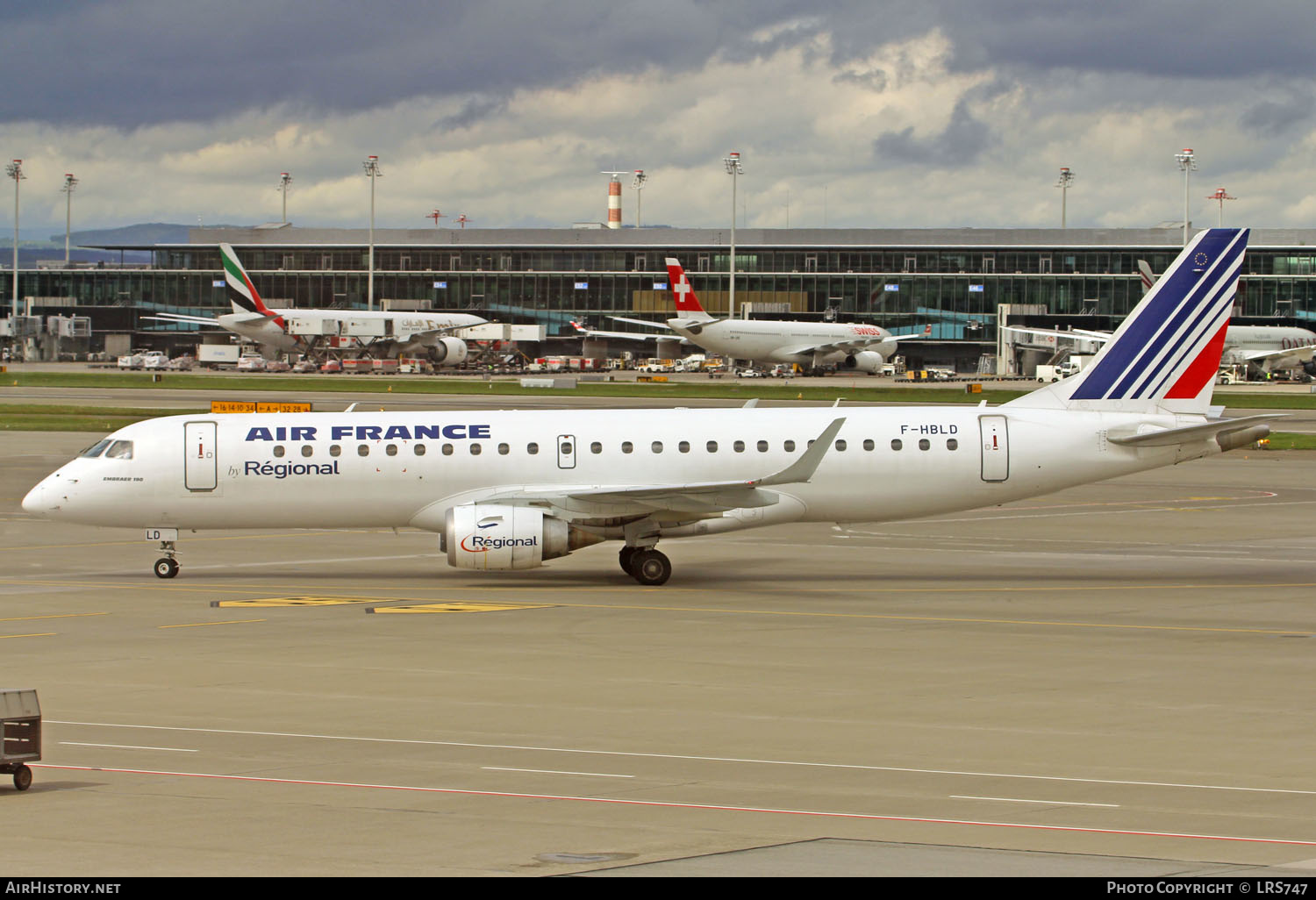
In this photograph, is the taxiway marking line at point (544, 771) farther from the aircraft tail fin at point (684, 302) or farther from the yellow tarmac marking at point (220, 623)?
the aircraft tail fin at point (684, 302)

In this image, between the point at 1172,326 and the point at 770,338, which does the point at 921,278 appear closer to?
the point at 770,338

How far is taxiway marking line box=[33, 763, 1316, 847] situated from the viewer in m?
12.8

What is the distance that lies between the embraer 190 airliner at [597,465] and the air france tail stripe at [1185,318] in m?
1.06

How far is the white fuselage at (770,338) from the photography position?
141000 millimetres

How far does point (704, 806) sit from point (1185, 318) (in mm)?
25526

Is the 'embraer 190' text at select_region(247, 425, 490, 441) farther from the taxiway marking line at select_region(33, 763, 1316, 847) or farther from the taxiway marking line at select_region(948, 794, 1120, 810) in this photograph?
the taxiway marking line at select_region(948, 794, 1120, 810)

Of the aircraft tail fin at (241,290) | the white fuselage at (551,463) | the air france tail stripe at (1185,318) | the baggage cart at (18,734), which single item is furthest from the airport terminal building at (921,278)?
the baggage cart at (18,734)

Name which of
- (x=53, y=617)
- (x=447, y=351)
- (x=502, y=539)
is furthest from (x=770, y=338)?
(x=53, y=617)

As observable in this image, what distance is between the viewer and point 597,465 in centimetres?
3347

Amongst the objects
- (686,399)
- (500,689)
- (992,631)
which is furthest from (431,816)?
(686,399)

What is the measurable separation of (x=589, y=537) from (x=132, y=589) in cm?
998

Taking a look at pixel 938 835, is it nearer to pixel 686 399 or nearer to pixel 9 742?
pixel 9 742

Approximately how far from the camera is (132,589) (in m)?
31.8

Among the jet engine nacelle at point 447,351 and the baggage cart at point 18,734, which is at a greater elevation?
the jet engine nacelle at point 447,351
